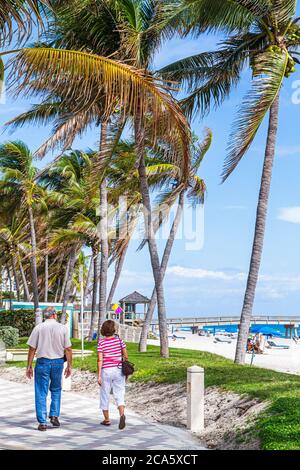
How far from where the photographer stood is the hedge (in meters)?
38.9

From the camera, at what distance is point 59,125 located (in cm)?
1473

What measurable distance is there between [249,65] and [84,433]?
41.4ft

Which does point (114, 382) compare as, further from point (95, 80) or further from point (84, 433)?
point (95, 80)

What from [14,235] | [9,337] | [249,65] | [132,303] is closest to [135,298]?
[132,303]

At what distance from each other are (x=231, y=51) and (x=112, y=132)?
425cm

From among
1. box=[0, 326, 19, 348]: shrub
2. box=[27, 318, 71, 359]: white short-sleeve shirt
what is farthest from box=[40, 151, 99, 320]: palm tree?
box=[27, 318, 71, 359]: white short-sleeve shirt

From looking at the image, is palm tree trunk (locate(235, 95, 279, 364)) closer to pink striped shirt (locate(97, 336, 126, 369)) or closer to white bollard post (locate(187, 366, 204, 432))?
white bollard post (locate(187, 366, 204, 432))

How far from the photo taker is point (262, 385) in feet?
39.4

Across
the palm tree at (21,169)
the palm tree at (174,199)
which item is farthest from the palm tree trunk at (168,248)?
the palm tree at (21,169)

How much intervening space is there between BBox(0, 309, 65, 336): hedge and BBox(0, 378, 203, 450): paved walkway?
87.8 ft

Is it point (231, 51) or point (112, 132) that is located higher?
point (231, 51)

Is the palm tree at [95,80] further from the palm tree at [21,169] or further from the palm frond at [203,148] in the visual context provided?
the palm tree at [21,169]
